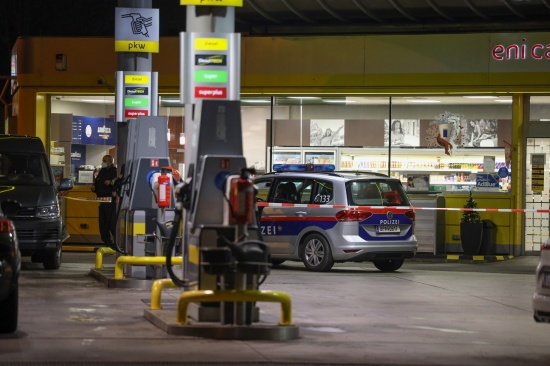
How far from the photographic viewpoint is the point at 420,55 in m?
26.5

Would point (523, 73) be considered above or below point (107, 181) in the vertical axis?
above

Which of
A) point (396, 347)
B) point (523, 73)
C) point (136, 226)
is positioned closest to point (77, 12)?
point (523, 73)

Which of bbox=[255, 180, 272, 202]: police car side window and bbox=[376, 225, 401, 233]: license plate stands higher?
bbox=[255, 180, 272, 202]: police car side window

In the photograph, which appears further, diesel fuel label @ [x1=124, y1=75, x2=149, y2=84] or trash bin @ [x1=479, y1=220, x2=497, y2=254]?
trash bin @ [x1=479, y1=220, x2=497, y2=254]

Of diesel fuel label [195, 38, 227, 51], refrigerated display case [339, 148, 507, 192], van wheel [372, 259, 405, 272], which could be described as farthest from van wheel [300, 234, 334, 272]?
diesel fuel label [195, 38, 227, 51]

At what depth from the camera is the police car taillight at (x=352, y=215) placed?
67.2 feet

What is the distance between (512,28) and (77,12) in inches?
1301

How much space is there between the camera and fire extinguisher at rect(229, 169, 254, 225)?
37.7ft

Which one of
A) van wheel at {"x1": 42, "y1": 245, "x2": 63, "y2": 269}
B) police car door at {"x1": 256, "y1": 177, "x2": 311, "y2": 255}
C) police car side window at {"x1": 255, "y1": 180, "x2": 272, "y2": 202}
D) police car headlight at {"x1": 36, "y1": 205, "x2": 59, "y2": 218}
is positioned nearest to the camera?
police car headlight at {"x1": 36, "y1": 205, "x2": 59, "y2": 218}

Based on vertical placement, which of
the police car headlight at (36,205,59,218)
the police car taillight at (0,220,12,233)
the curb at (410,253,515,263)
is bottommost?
the curb at (410,253,515,263)

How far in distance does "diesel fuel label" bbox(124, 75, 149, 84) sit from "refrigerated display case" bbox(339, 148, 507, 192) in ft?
29.1

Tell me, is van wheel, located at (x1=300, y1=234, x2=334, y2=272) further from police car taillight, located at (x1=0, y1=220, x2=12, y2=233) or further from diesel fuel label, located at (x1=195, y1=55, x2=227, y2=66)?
police car taillight, located at (x1=0, y1=220, x2=12, y2=233)

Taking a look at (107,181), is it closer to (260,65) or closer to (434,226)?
(260,65)

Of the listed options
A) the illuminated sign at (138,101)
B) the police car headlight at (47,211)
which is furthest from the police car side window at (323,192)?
the police car headlight at (47,211)
